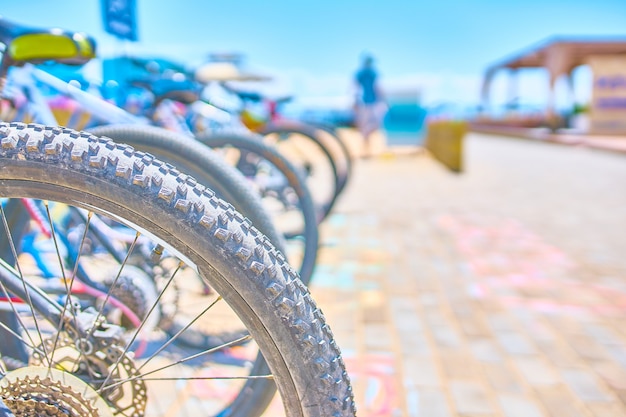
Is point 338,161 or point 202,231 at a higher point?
point 202,231

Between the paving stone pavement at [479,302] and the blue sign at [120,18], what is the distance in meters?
2.17

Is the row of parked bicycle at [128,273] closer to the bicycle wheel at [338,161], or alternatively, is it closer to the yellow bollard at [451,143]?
the bicycle wheel at [338,161]

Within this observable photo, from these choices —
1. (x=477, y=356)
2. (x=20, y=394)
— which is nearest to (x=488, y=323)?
(x=477, y=356)

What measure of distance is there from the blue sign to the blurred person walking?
290 inches

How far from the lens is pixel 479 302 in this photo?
2959mm

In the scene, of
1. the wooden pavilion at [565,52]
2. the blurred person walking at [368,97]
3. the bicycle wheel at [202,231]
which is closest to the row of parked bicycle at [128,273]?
the bicycle wheel at [202,231]

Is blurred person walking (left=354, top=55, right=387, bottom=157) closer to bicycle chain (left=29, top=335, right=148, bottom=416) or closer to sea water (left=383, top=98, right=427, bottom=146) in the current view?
sea water (left=383, top=98, right=427, bottom=146)

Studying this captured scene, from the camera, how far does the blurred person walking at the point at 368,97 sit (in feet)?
34.8

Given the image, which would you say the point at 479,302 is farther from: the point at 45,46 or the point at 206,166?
the point at 45,46

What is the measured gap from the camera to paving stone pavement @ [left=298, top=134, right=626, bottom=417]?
2057 millimetres

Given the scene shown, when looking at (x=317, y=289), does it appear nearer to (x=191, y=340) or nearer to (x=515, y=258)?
(x=191, y=340)

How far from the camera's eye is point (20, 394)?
113 cm

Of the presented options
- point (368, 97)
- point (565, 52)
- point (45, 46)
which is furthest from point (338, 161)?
point (565, 52)

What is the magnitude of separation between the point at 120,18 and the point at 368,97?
765 centimetres
